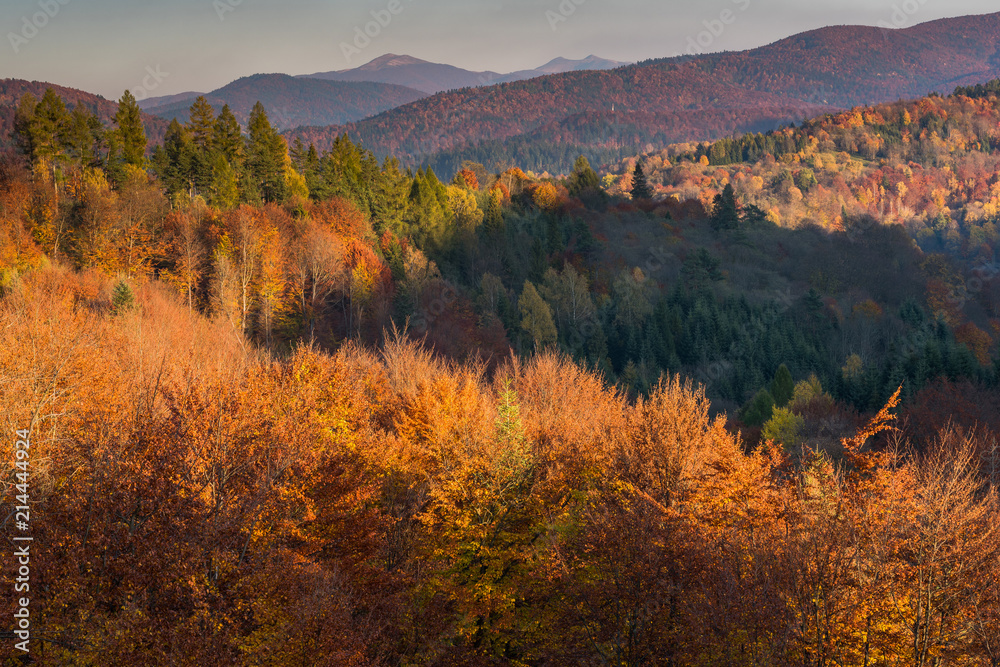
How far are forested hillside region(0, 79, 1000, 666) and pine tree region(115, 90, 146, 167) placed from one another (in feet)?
1.03

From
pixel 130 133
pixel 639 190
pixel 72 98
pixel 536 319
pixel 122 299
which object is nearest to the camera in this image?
pixel 122 299

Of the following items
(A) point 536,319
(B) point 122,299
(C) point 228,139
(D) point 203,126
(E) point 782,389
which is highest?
(D) point 203,126

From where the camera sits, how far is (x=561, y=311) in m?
77.2

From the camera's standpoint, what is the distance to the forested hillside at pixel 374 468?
12391 millimetres

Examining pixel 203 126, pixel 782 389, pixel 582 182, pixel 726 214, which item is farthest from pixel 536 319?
pixel 726 214

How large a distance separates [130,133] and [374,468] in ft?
161

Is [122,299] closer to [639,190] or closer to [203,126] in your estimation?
[203,126]

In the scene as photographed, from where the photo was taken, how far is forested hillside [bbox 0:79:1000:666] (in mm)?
12391

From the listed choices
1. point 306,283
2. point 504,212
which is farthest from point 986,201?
point 306,283

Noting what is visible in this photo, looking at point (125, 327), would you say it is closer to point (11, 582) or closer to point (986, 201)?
point (11, 582)

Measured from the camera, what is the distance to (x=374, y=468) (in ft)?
75.2

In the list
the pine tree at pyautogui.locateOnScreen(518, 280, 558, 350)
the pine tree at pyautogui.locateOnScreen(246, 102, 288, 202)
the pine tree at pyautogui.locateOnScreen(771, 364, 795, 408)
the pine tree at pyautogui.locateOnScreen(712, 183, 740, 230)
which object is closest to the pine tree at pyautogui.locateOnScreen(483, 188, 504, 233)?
the pine tree at pyautogui.locateOnScreen(518, 280, 558, 350)

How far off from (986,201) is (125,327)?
713 ft

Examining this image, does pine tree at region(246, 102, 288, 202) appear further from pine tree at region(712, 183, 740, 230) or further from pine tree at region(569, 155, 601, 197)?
pine tree at region(712, 183, 740, 230)
